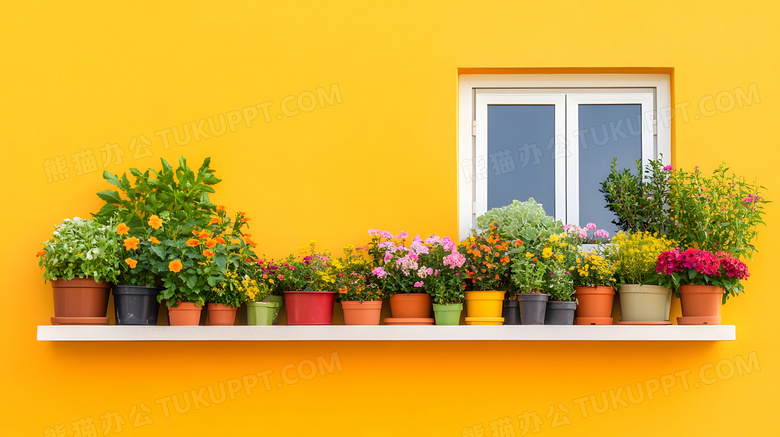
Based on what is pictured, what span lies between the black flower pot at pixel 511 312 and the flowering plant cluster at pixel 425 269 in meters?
0.26

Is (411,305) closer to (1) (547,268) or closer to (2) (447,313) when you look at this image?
(2) (447,313)

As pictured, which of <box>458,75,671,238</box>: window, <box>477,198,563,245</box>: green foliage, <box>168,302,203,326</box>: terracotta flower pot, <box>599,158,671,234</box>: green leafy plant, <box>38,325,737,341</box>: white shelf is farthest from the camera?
<box>458,75,671,238</box>: window

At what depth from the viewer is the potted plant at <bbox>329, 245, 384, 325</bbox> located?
143 inches

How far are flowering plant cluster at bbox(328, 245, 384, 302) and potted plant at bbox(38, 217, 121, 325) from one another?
102cm

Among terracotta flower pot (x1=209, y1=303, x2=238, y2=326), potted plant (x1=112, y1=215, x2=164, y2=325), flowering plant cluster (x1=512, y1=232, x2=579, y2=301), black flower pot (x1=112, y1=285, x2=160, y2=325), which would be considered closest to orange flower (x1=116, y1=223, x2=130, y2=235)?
potted plant (x1=112, y1=215, x2=164, y2=325)

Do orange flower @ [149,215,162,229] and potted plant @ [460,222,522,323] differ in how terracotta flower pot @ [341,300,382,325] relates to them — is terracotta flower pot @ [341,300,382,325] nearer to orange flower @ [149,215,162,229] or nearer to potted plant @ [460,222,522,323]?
potted plant @ [460,222,522,323]

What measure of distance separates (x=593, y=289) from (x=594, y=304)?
75 mm

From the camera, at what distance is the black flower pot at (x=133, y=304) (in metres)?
3.56

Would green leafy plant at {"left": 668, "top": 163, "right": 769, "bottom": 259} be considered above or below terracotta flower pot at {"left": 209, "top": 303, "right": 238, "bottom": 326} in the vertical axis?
above

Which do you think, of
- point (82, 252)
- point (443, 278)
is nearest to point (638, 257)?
point (443, 278)

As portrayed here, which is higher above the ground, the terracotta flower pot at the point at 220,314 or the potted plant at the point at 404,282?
the potted plant at the point at 404,282

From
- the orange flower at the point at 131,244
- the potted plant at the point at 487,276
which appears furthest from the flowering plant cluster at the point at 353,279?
the orange flower at the point at 131,244

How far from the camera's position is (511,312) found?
372 centimetres

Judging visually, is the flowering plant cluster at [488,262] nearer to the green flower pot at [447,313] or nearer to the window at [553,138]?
the green flower pot at [447,313]
